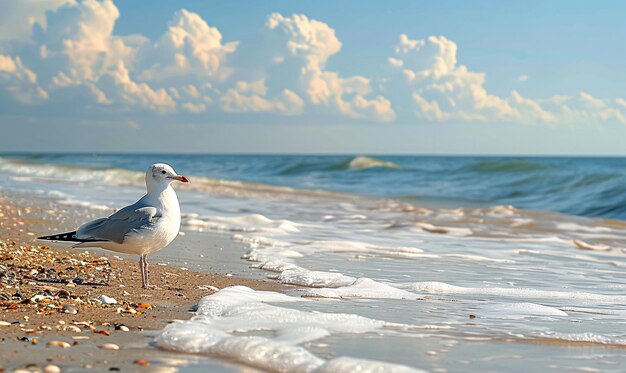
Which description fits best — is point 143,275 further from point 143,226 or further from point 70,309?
point 70,309

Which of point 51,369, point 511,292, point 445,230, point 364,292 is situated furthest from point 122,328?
point 445,230

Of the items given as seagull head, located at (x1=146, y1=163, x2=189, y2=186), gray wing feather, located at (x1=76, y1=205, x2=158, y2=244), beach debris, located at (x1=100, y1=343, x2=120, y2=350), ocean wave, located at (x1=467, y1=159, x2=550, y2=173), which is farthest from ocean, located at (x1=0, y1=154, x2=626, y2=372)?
ocean wave, located at (x1=467, y1=159, x2=550, y2=173)

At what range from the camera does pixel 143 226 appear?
5766mm

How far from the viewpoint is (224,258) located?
7.88 m

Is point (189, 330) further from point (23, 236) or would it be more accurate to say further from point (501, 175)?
point (501, 175)

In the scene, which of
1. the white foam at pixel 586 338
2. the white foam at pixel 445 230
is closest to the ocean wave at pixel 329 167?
the white foam at pixel 445 230

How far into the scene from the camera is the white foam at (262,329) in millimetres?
3654

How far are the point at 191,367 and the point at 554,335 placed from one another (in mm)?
2208

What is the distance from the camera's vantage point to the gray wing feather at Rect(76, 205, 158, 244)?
5758mm

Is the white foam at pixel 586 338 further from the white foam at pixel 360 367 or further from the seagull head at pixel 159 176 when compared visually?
the seagull head at pixel 159 176

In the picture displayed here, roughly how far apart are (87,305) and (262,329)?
121 cm

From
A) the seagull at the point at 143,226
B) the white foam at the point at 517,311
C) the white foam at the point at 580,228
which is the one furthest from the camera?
the white foam at the point at 580,228

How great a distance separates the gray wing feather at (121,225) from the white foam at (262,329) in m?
0.83

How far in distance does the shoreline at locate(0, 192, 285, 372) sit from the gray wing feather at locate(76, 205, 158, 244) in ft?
1.14
